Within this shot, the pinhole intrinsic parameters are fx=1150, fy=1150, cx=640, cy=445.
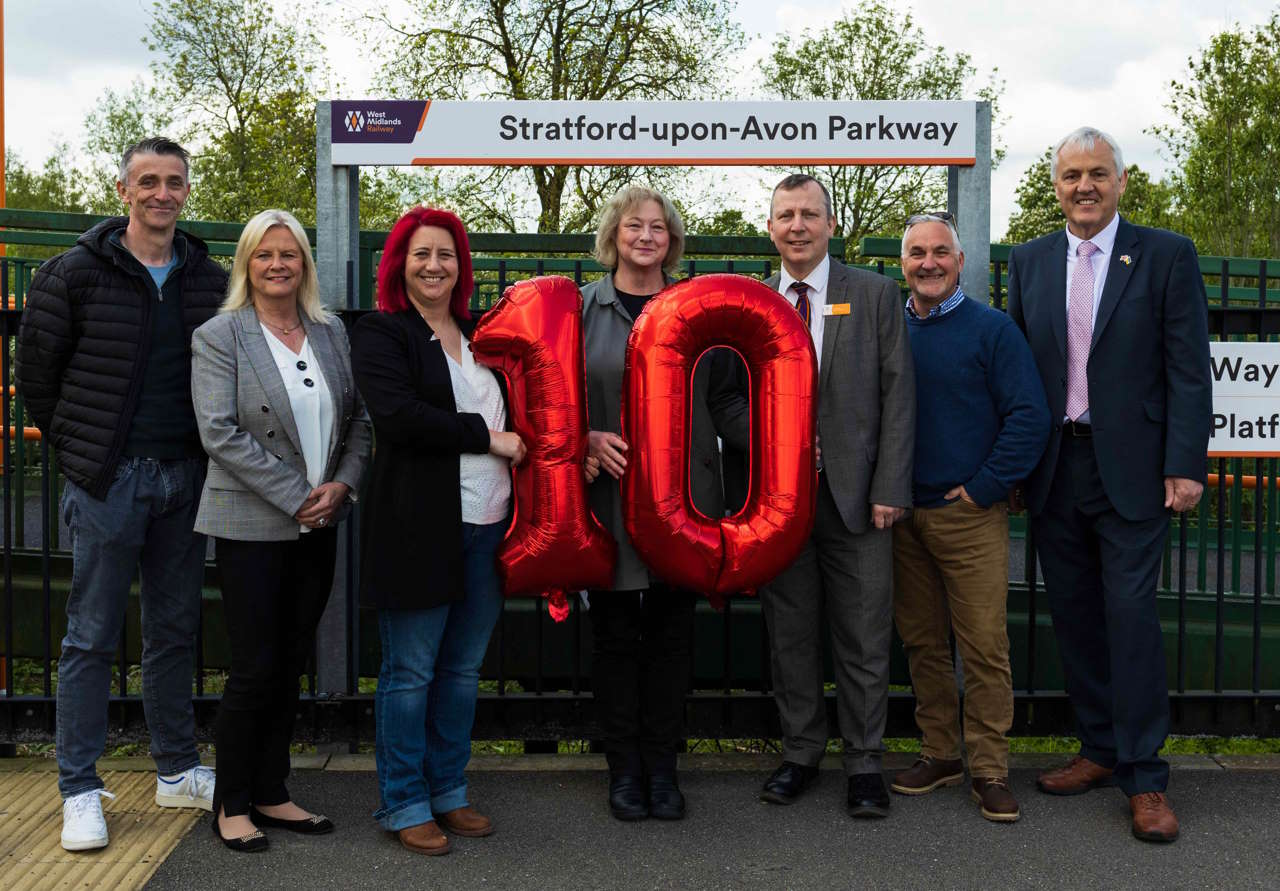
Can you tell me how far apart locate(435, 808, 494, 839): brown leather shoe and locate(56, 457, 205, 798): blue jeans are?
0.99m

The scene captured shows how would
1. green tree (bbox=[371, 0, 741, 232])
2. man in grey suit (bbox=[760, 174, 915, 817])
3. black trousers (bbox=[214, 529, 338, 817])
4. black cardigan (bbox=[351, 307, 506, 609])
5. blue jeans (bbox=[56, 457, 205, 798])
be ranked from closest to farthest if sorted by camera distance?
black cardigan (bbox=[351, 307, 506, 609]) < black trousers (bbox=[214, 529, 338, 817]) < blue jeans (bbox=[56, 457, 205, 798]) < man in grey suit (bbox=[760, 174, 915, 817]) < green tree (bbox=[371, 0, 741, 232])

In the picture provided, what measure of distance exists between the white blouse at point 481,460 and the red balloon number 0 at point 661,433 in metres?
0.05

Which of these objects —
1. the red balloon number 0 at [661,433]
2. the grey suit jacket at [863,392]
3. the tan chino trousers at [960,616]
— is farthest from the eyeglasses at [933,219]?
the tan chino trousers at [960,616]

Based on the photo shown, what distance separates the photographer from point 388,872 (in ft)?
11.3

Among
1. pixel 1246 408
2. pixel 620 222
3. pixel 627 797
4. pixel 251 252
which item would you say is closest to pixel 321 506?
pixel 251 252

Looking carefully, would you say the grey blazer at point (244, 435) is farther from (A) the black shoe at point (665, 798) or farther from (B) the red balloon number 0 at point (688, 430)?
(A) the black shoe at point (665, 798)

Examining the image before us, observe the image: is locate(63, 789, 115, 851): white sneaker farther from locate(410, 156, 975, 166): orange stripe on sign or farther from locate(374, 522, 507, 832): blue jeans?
locate(410, 156, 975, 166): orange stripe on sign

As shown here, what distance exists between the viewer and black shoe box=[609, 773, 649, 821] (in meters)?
3.86

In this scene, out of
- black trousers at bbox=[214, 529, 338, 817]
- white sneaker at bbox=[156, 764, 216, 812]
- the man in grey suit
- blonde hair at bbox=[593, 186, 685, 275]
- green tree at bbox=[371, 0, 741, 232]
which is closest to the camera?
black trousers at bbox=[214, 529, 338, 817]

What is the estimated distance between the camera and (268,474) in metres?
3.43

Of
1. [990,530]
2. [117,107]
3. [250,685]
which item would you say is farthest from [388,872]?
[117,107]

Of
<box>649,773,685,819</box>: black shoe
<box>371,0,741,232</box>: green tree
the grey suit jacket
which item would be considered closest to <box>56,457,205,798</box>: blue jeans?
<box>649,773,685,819</box>: black shoe

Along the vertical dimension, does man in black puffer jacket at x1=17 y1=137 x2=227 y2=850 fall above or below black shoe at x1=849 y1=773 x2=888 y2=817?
above

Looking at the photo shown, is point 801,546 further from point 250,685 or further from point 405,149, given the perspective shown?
point 405,149
